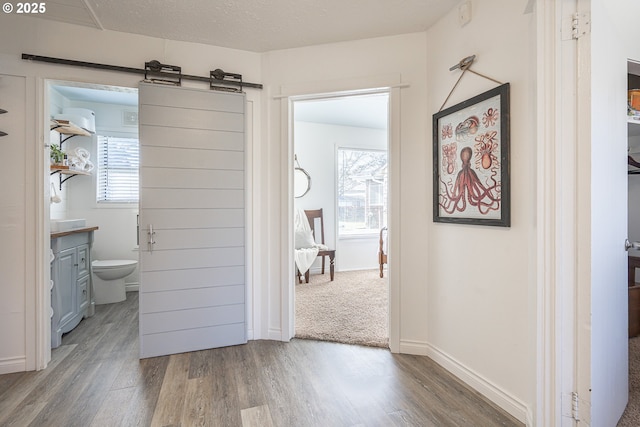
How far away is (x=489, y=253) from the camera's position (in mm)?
1797

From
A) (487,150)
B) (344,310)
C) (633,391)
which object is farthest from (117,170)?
(633,391)

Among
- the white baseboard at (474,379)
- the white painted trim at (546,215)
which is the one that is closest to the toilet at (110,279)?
the white baseboard at (474,379)

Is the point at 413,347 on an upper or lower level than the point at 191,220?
lower

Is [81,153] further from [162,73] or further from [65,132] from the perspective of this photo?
[162,73]

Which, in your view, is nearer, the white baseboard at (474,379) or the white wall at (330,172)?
the white baseboard at (474,379)

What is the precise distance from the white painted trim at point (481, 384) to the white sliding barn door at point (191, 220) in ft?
4.93

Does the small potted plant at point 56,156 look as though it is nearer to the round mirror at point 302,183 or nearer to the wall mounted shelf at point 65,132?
the wall mounted shelf at point 65,132

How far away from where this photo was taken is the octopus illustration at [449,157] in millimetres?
2021

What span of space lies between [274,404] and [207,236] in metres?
1.29

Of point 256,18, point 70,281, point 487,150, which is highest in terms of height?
point 256,18

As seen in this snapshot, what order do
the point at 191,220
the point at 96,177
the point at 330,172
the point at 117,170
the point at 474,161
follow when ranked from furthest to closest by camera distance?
the point at 330,172, the point at 117,170, the point at 96,177, the point at 191,220, the point at 474,161

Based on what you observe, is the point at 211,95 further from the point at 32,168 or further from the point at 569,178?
the point at 569,178

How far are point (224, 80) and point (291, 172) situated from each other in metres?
0.90

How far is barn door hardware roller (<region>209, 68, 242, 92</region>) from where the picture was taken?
245 centimetres
